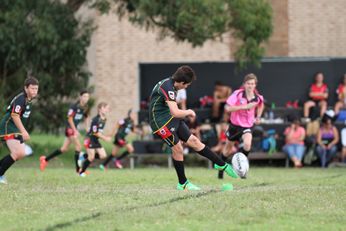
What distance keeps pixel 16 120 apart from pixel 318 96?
14105 mm

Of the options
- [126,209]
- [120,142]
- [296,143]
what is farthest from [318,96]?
[126,209]

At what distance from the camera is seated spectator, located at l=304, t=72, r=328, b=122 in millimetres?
26719

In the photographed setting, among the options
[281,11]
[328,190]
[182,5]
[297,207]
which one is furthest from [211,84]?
[297,207]

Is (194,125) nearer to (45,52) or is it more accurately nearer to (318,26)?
(45,52)

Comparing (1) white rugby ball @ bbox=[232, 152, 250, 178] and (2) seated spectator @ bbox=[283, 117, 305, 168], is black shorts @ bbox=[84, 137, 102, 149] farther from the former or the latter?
(1) white rugby ball @ bbox=[232, 152, 250, 178]

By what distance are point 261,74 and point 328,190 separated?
15.0 m

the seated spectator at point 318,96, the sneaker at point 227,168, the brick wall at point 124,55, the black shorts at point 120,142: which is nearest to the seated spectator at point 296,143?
the seated spectator at point 318,96

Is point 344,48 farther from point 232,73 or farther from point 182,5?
point 182,5

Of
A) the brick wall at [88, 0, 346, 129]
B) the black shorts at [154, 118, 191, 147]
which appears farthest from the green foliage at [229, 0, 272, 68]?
the black shorts at [154, 118, 191, 147]

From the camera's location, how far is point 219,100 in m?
27.2

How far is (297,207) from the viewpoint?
10.8 metres

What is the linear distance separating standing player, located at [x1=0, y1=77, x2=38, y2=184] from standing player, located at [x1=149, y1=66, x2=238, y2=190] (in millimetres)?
2812


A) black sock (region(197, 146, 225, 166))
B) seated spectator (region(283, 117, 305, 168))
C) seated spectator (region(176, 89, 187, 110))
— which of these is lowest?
seated spectator (region(283, 117, 305, 168))

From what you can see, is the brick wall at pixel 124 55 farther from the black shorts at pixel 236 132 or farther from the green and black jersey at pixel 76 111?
the black shorts at pixel 236 132
